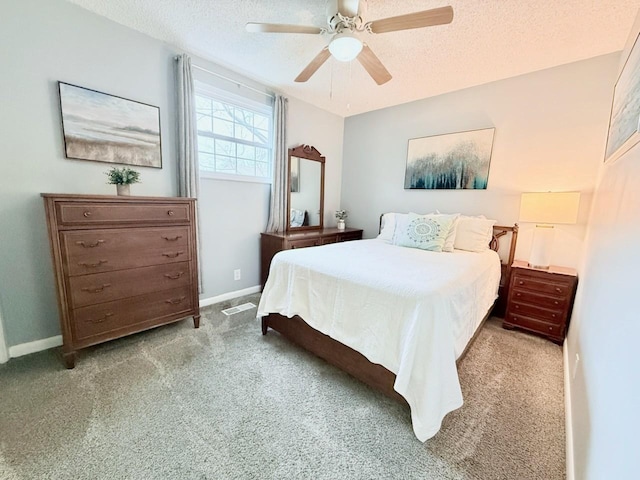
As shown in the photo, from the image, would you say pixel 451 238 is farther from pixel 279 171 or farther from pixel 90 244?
pixel 90 244

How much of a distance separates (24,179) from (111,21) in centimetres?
144

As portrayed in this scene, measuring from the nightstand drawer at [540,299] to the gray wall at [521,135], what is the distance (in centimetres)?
56

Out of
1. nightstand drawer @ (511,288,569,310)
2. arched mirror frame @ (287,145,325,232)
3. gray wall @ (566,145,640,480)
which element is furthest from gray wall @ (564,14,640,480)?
arched mirror frame @ (287,145,325,232)

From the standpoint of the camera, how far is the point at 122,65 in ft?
7.20

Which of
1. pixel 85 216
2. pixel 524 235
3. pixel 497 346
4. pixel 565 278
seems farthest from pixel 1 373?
pixel 524 235

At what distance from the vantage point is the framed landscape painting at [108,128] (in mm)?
1991

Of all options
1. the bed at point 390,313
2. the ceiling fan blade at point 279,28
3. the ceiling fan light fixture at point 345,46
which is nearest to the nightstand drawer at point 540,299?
the bed at point 390,313

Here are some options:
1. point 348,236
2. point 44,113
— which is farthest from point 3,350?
point 348,236

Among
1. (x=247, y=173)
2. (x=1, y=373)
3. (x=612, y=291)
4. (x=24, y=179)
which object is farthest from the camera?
(x=247, y=173)

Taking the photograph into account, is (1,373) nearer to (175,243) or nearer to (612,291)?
(175,243)

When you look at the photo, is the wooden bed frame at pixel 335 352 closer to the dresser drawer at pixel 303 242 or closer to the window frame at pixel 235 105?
the dresser drawer at pixel 303 242

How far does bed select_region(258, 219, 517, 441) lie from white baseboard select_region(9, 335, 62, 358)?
1.66 metres

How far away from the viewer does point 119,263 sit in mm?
1957

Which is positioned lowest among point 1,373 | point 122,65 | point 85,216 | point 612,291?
point 1,373
